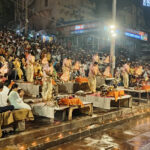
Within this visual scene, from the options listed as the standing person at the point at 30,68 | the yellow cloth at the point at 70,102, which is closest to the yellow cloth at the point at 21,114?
the yellow cloth at the point at 70,102

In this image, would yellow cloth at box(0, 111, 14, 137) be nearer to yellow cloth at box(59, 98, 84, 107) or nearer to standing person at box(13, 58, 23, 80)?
yellow cloth at box(59, 98, 84, 107)

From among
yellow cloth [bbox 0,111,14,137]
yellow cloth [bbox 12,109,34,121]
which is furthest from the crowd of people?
yellow cloth [bbox 0,111,14,137]

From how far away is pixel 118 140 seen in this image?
24.0ft

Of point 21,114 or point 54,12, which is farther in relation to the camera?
point 54,12

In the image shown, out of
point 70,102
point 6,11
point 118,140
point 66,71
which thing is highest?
point 6,11

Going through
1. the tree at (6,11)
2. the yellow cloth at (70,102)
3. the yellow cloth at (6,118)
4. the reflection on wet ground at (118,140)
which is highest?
the tree at (6,11)

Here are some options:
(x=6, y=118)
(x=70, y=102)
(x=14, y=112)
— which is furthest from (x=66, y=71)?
(x=6, y=118)

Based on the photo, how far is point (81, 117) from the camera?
9.02 meters

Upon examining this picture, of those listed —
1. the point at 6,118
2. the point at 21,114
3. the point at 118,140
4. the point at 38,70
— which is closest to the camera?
the point at 6,118

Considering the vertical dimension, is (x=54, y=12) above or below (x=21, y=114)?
above

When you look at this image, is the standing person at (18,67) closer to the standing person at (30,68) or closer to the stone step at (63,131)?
the standing person at (30,68)

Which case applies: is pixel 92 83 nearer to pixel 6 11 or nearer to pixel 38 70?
pixel 38 70

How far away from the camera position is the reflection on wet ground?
6.59 metres

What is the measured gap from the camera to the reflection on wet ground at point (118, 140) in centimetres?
659
